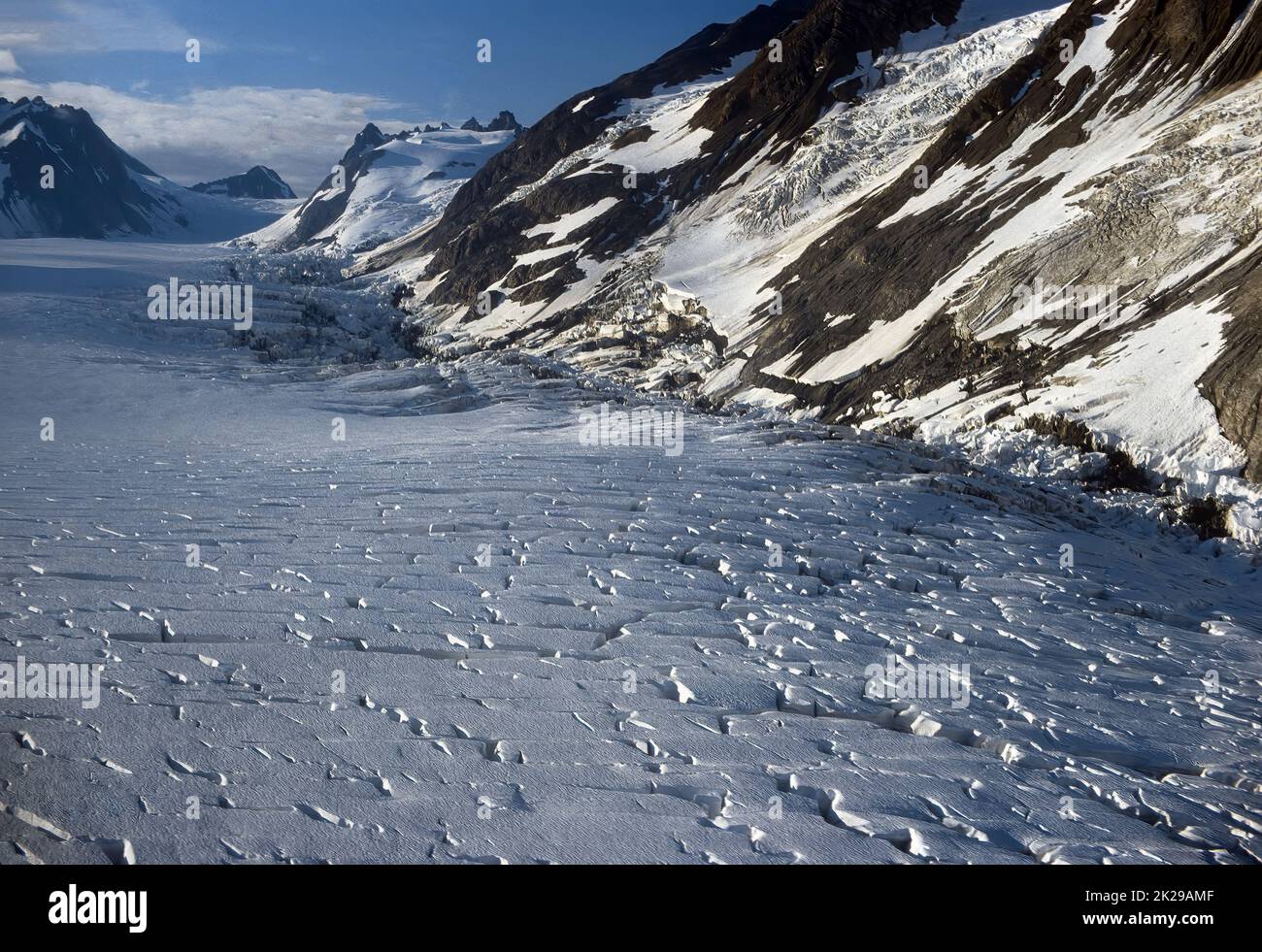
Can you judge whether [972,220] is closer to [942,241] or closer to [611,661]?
[942,241]

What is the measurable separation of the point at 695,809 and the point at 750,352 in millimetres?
25492

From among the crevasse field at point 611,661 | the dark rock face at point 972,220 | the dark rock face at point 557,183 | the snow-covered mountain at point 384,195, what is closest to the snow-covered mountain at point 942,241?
the dark rock face at point 972,220

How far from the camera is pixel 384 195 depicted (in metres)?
145

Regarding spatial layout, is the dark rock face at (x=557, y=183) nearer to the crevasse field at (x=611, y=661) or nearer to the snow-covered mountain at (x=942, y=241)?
the snow-covered mountain at (x=942, y=241)

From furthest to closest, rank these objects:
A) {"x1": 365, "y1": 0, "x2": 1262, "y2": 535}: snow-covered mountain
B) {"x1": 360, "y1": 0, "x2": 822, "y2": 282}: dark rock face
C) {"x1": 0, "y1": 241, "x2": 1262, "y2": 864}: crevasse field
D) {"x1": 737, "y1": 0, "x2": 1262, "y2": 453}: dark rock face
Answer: {"x1": 360, "y1": 0, "x2": 822, "y2": 282}: dark rock face, {"x1": 737, "y1": 0, "x2": 1262, "y2": 453}: dark rock face, {"x1": 365, "y1": 0, "x2": 1262, "y2": 535}: snow-covered mountain, {"x1": 0, "y1": 241, "x2": 1262, "y2": 864}: crevasse field

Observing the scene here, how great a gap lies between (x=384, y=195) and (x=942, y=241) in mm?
135684

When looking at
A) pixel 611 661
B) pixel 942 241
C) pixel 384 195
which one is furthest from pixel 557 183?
pixel 384 195

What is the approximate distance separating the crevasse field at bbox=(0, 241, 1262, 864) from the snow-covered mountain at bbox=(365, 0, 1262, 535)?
4752 mm

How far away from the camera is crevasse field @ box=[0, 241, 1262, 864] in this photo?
5.54 metres

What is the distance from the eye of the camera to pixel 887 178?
3844 centimetres

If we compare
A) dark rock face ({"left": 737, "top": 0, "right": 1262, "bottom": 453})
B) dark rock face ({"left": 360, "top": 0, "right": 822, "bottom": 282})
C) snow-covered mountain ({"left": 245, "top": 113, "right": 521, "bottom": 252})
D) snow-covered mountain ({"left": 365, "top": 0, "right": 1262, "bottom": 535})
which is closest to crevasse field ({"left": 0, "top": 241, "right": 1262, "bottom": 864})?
snow-covered mountain ({"left": 365, "top": 0, "right": 1262, "bottom": 535})

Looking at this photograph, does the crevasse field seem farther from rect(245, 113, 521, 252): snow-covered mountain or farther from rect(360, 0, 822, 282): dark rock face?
rect(245, 113, 521, 252): snow-covered mountain
